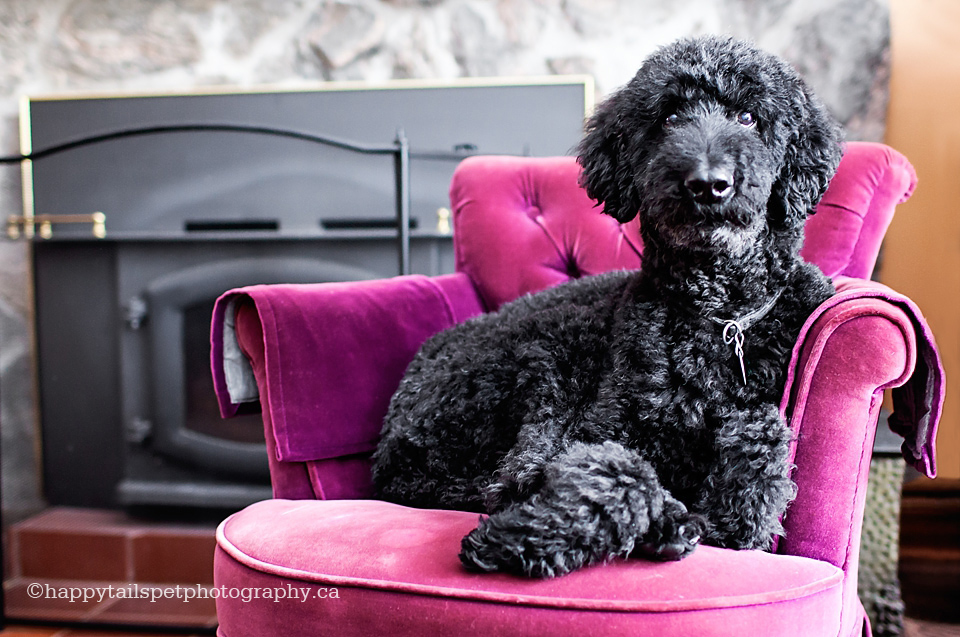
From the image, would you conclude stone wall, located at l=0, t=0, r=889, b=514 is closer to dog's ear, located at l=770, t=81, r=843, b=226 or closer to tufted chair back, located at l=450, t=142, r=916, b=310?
tufted chair back, located at l=450, t=142, r=916, b=310

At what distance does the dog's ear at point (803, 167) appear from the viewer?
937mm

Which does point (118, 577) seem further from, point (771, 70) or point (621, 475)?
point (771, 70)

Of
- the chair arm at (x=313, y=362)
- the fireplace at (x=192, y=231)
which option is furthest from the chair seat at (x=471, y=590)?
the fireplace at (x=192, y=231)

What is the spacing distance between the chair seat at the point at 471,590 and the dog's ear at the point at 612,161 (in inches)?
19.6

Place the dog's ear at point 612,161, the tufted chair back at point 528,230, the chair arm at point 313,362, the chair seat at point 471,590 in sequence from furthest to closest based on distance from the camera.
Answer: the tufted chair back at point 528,230, the chair arm at point 313,362, the dog's ear at point 612,161, the chair seat at point 471,590

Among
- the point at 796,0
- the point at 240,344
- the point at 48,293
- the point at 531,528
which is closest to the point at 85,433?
the point at 48,293

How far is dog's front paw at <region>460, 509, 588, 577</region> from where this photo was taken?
771 mm

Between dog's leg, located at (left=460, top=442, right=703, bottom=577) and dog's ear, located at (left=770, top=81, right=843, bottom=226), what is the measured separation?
1.39ft

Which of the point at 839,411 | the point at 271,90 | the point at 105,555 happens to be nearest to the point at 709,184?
the point at 839,411

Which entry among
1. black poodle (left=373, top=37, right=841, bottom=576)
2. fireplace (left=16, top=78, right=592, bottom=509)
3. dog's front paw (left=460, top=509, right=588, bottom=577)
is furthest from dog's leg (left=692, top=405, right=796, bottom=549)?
fireplace (left=16, top=78, right=592, bottom=509)

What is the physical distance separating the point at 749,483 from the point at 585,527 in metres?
0.23

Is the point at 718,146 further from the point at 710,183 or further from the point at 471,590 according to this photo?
the point at 471,590

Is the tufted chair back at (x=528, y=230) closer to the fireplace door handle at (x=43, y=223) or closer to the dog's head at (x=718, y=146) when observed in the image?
the dog's head at (x=718, y=146)

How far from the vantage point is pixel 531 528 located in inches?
31.0
